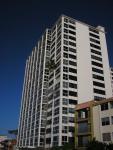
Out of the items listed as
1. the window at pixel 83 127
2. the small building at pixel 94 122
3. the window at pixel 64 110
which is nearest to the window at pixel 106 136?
the small building at pixel 94 122

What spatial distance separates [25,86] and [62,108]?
57.0m

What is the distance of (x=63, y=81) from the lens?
3536 inches

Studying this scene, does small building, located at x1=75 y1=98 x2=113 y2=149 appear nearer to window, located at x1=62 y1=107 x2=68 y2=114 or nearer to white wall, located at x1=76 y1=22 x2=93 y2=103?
window, located at x1=62 y1=107 x2=68 y2=114

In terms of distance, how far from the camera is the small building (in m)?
58.3

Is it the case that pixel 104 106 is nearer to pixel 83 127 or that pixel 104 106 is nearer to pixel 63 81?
pixel 83 127

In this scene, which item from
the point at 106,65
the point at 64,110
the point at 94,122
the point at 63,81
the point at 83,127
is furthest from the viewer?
the point at 106,65

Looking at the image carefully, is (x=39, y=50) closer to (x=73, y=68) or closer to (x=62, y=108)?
(x=73, y=68)

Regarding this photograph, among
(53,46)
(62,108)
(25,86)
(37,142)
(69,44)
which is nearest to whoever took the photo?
(62,108)

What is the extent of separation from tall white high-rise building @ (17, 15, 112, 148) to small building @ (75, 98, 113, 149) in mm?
14632

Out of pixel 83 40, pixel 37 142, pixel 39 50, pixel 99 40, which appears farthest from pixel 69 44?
pixel 37 142

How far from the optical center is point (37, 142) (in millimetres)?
93125

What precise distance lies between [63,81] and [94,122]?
30.5m

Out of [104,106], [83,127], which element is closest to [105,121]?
[104,106]

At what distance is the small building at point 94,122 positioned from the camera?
5834cm
